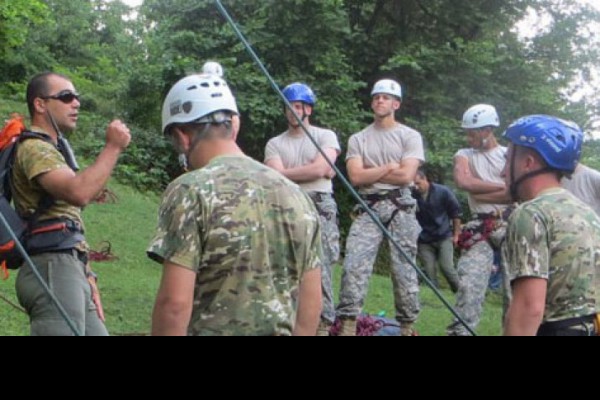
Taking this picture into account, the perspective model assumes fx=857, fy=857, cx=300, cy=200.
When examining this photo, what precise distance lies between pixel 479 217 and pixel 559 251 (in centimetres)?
395

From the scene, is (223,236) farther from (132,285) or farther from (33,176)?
(132,285)

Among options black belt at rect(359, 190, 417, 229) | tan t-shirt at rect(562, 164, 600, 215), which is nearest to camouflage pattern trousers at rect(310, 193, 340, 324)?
black belt at rect(359, 190, 417, 229)

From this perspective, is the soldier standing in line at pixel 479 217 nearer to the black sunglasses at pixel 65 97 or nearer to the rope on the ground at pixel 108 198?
the black sunglasses at pixel 65 97

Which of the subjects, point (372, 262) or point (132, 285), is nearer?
point (372, 262)

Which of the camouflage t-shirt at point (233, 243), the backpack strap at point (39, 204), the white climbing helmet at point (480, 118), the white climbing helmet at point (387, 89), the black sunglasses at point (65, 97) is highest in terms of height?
the white climbing helmet at point (387, 89)

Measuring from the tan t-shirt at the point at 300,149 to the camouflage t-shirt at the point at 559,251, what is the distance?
12.8 feet

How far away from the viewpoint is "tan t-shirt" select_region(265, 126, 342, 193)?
7.51 metres

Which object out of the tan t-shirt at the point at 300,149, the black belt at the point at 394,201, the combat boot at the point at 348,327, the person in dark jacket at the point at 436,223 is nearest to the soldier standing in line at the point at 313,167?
the tan t-shirt at the point at 300,149

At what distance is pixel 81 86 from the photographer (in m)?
26.2

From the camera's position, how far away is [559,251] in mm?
3580

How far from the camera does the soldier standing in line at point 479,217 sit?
291 inches

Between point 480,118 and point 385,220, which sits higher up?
point 480,118

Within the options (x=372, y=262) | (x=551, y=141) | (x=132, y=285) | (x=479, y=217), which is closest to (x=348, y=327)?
(x=372, y=262)
